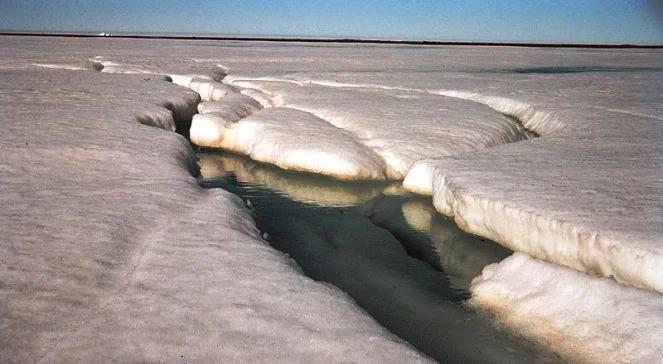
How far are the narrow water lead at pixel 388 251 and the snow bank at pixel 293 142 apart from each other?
14 centimetres

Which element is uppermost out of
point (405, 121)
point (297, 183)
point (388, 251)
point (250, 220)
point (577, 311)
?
point (405, 121)

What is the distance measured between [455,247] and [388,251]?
1.66 feet

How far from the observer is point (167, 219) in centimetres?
279

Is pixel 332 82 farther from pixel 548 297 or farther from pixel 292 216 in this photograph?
pixel 548 297

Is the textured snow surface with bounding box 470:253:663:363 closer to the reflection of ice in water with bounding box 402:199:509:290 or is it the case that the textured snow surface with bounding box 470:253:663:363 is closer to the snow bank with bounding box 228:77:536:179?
the reflection of ice in water with bounding box 402:199:509:290

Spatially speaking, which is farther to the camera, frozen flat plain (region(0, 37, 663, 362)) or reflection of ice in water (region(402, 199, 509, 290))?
reflection of ice in water (region(402, 199, 509, 290))

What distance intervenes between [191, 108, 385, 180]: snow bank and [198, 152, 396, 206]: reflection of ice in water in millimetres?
96

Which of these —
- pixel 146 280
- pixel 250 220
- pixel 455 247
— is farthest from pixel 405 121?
pixel 146 280

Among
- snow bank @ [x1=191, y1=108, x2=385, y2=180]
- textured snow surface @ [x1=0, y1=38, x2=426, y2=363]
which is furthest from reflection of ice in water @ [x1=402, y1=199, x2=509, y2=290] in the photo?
textured snow surface @ [x1=0, y1=38, x2=426, y2=363]

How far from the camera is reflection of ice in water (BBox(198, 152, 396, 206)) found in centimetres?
460

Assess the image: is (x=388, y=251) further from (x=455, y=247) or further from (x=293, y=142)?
(x=293, y=142)

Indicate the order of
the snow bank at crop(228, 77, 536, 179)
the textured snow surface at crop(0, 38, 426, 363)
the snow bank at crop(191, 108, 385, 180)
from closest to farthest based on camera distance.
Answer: the textured snow surface at crop(0, 38, 426, 363)
the snow bank at crop(191, 108, 385, 180)
the snow bank at crop(228, 77, 536, 179)

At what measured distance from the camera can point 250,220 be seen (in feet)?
10.1

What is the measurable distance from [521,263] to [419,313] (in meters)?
0.65
